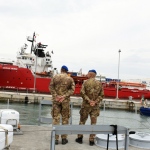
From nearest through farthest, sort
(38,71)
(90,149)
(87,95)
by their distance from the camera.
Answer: (90,149), (87,95), (38,71)

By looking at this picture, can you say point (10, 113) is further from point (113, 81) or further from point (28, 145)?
point (113, 81)

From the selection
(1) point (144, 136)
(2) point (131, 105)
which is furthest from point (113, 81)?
(1) point (144, 136)

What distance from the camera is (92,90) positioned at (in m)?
5.10

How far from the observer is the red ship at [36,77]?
122ft

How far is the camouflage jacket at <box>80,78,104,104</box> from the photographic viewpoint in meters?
5.10

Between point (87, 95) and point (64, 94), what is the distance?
477mm

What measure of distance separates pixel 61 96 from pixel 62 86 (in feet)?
0.63

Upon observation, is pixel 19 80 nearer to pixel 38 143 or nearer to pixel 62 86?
pixel 38 143

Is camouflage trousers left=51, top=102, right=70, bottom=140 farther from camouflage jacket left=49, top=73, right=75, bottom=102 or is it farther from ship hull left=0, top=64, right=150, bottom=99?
ship hull left=0, top=64, right=150, bottom=99

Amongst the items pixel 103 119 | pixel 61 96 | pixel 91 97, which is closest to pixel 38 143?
pixel 61 96

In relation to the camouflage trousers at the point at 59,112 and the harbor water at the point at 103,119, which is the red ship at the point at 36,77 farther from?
the camouflage trousers at the point at 59,112

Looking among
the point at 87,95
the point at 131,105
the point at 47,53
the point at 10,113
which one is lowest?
the point at 131,105

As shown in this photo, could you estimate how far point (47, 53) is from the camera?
151 feet

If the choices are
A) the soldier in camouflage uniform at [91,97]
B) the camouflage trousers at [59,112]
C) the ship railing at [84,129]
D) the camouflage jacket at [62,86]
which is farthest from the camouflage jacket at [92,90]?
the ship railing at [84,129]
